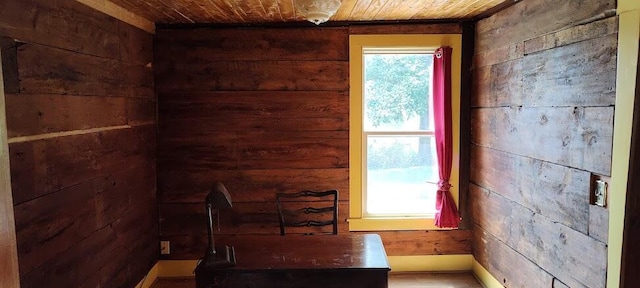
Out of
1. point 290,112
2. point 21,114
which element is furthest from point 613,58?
point 21,114

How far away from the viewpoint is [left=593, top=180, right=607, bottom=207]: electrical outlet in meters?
2.00

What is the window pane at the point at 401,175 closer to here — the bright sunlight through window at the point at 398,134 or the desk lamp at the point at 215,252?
the bright sunlight through window at the point at 398,134

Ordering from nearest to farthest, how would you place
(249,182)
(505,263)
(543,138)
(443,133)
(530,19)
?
(543,138)
(530,19)
(505,263)
(443,133)
(249,182)

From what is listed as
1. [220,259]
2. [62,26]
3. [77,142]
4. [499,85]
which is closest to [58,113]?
[77,142]

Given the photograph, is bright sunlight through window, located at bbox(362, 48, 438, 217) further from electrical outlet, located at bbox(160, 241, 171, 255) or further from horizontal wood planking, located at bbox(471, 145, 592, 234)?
electrical outlet, located at bbox(160, 241, 171, 255)

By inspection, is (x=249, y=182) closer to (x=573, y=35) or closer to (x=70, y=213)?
(x=70, y=213)

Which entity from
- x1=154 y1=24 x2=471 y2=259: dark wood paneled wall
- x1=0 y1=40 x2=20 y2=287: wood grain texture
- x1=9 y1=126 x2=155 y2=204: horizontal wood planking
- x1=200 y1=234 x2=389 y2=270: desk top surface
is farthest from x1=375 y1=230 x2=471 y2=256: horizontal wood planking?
x1=0 y1=40 x2=20 y2=287: wood grain texture

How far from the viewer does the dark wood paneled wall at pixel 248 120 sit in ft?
11.7

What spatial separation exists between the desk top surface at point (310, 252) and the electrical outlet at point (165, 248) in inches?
51.7

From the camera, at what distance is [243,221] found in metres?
3.71

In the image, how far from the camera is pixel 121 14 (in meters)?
2.95

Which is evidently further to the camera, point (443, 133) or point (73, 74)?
point (443, 133)

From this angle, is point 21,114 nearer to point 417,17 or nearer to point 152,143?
point 152,143

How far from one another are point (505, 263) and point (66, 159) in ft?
9.74
